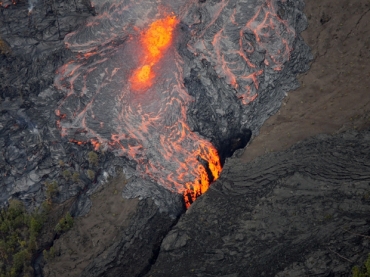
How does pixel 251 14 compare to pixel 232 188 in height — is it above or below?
above

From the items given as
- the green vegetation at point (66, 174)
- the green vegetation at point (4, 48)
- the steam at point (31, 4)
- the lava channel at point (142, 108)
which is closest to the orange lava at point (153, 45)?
the lava channel at point (142, 108)

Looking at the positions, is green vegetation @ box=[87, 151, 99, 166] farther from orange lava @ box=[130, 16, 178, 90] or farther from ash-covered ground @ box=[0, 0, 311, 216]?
orange lava @ box=[130, 16, 178, 90]

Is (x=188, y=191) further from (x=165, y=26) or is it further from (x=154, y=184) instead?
(x=165, y=26)

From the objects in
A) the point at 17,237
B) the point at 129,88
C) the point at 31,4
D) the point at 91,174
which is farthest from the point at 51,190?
the point at 31,4

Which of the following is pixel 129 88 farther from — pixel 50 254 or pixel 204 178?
pixel 50 254

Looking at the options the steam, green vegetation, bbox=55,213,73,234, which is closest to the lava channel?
the steam

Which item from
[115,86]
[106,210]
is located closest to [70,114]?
[115,86]
